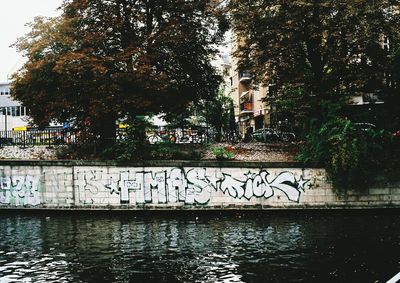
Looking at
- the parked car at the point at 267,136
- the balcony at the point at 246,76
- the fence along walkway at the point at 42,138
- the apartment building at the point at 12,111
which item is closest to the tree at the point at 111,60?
the fence along walkway at the point at 42,138

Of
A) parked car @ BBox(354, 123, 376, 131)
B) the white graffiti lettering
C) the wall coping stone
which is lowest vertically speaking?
the white graffiti lettering

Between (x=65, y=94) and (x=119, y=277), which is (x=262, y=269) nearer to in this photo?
(x=119, y=277)

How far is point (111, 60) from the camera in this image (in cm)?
2759

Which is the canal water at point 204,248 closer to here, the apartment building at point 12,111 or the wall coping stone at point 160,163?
the wall coping stone at point 160,163

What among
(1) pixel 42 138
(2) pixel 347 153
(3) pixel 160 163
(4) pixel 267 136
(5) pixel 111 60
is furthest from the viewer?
(4) pixel 267 136

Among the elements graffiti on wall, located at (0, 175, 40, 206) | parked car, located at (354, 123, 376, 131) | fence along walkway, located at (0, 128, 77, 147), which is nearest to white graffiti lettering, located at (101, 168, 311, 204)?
parked car, located at (354, 123, 376, 131)

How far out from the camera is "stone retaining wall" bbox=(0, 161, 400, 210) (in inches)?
993

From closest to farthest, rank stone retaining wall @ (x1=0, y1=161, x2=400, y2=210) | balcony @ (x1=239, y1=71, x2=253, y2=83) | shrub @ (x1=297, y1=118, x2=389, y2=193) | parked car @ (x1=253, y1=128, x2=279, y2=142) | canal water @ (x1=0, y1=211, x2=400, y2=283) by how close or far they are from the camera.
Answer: canal water @ (x1=0, y1=211, x2=400, y2=283) → shrub @ (x1=297, y1=118, x2=389, y2=193) → stone retaining wall @ (x1=0, y1=161, x2=400, y2=210) → balcony @ (x1=239, y1=71, x2=253, y2=83) → parked car @ (x1=253, y1=128, x2=279, y2=142)

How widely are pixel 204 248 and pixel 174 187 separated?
9.69 meters

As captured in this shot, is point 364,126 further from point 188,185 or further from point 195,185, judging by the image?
point 188,185

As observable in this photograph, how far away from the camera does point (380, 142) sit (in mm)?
25547

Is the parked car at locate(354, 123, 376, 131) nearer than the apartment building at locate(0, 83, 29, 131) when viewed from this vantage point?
Yes

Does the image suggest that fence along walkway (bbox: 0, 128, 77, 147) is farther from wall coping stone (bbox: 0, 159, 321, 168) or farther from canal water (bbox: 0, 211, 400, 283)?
canal water (bbox: 0, 211, 400, 283)

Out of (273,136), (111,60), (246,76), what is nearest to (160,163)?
(111,60)
